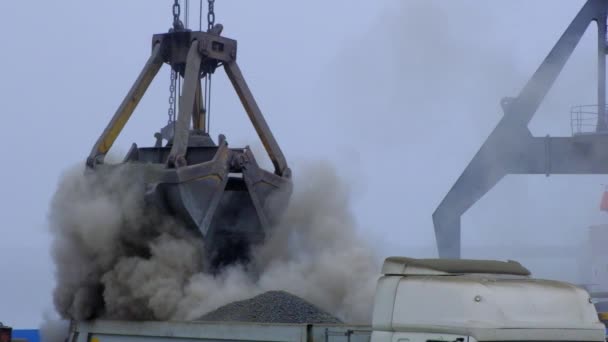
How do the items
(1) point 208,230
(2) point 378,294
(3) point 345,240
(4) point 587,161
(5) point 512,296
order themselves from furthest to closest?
(4) point 587,161 → (3) point 345,240 → (1) point 208,230 → (2) point 378,294 → (5) point 512,296

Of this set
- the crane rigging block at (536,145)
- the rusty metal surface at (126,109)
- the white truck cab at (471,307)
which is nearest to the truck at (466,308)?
the white truck cab at (471,307)

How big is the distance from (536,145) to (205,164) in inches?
305

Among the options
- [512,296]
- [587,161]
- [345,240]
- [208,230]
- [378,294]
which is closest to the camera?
[512,296]

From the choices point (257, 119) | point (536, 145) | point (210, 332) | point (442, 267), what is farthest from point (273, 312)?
point (536, 145)

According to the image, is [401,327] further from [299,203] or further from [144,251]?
[299,203]

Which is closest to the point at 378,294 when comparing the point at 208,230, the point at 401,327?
the point at 401,327

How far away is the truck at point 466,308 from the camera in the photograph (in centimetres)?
678

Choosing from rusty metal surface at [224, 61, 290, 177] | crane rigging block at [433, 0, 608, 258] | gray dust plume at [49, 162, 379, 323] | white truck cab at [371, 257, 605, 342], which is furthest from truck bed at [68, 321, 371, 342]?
crane rigging block at [433, 0, 608, 258]

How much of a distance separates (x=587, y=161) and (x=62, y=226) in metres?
9.41

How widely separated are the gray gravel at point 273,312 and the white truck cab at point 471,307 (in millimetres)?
1971

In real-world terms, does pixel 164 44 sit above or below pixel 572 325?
above

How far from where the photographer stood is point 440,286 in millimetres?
7043

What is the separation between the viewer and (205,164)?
1253 cm

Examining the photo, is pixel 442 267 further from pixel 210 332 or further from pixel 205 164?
pixel 205 164
